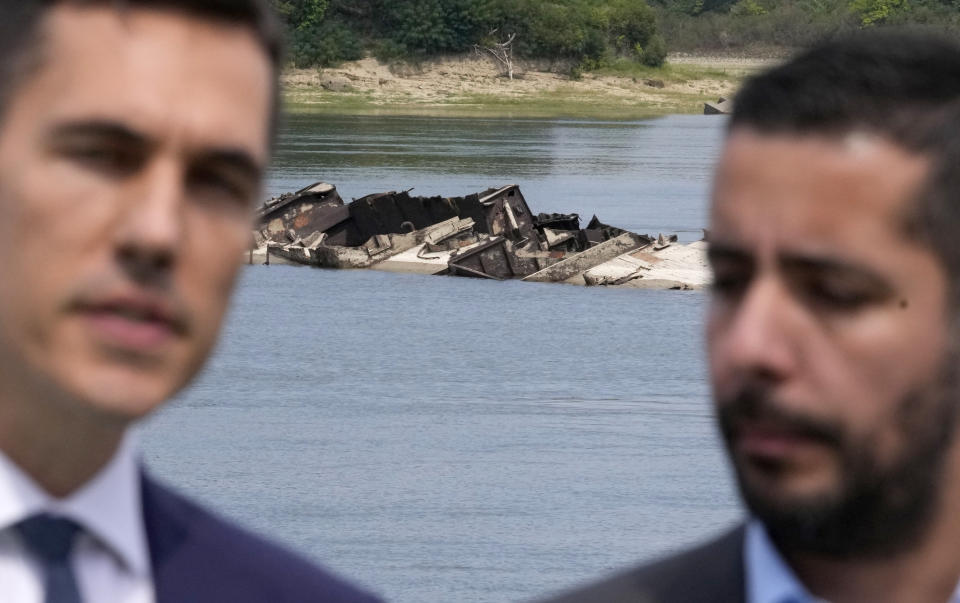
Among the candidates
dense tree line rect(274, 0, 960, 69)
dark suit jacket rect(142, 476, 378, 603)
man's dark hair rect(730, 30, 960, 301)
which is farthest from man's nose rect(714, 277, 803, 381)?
dense tree line rect(274, 0, 960, 69)

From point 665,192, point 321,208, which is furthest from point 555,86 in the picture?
point 321,208

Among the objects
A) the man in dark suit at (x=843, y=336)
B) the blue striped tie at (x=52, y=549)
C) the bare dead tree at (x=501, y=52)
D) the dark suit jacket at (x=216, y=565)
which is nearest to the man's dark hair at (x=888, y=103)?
the man in dark suit at (x=843, y=336)

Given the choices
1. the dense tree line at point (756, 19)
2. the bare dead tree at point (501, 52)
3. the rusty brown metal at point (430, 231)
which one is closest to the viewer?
the rusty brown metal at point (430, 231)

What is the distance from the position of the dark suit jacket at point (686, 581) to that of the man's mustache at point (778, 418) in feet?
0.80

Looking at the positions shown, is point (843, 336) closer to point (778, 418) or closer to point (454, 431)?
point (778, 418)

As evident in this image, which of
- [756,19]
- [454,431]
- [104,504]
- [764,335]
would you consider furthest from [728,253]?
[756,19]

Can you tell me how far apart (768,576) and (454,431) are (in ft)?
97.8

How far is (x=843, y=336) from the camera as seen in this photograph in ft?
8.02

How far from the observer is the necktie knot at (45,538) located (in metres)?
2.32

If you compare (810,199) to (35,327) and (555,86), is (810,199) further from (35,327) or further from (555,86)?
(555,86)

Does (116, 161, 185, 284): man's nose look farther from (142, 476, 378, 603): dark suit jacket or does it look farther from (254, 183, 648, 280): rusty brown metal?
(254, 183, 648, 280): rusty brown metal

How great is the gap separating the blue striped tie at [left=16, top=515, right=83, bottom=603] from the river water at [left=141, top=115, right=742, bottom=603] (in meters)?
9.67

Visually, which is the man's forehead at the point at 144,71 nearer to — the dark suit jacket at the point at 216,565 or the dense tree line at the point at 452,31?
the dark suit jacket at the point at 216,565

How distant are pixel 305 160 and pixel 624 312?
45.3 m
